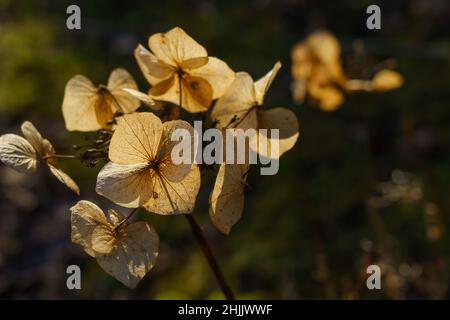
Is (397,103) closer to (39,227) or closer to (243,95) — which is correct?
(39,227)

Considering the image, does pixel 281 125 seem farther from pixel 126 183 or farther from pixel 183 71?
pixel 126 183

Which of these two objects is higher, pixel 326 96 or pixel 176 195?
pixel 326 96

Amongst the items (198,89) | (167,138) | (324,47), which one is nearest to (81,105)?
(198,89)

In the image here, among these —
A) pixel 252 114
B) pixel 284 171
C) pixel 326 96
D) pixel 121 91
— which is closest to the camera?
pixel 252 114

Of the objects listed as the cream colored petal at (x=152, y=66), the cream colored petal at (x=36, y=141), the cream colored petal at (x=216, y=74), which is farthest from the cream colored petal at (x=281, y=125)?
the cream colored petal at (x=36, y=141)

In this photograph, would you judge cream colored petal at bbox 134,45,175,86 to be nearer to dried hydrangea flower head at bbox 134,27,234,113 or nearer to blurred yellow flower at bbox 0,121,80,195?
dried hydrangea flower head at bbox 134,27,234,113

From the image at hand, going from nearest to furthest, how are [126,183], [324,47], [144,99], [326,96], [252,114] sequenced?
1. [126,183]
2. [144,99]
3. [252,114]
4. [326,96]
5. [324,47]

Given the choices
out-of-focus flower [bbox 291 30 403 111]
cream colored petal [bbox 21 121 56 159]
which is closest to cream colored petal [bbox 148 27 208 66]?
cream colored petal [bbox 21 121 56 159]
